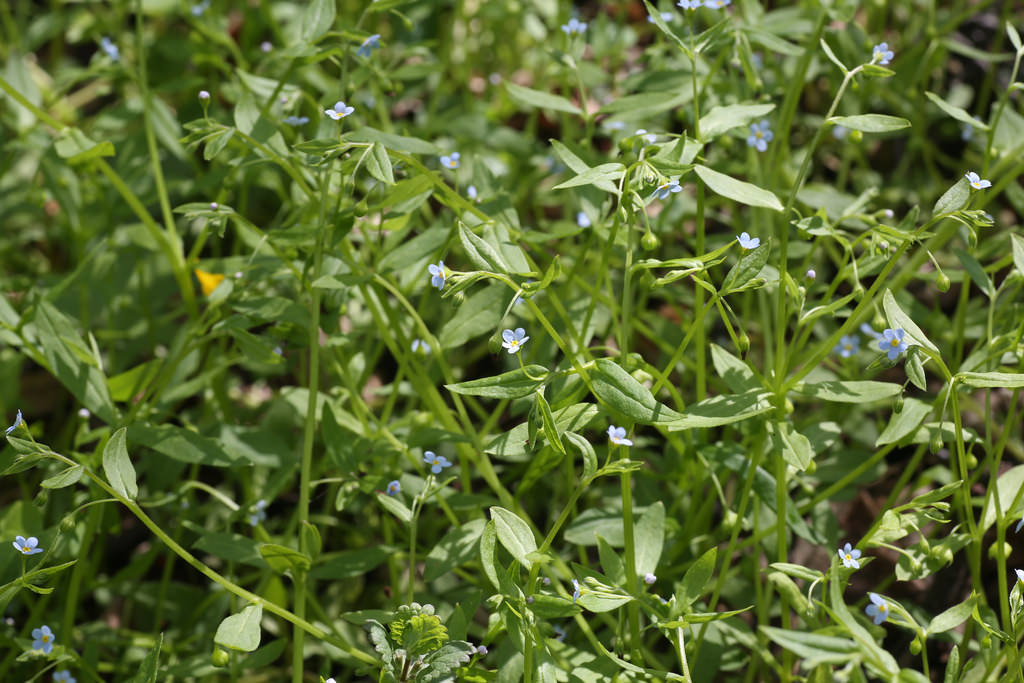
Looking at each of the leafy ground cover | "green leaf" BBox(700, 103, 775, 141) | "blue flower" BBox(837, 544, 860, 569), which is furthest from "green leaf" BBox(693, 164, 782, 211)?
"blue flower" BBox(837, 544, 860, 569)

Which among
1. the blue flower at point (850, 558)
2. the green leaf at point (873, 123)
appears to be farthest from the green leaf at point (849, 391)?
the green leaf at point (873, 123)

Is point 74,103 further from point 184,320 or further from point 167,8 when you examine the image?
point 184,320

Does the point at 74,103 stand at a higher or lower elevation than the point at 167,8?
lower

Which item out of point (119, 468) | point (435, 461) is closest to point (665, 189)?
point (435, 461)

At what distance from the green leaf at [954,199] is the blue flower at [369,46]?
1.17 metres

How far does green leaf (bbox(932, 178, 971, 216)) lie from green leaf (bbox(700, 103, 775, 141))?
0.41 m

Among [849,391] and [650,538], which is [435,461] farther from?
[849,391]

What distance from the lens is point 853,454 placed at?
2.25 m

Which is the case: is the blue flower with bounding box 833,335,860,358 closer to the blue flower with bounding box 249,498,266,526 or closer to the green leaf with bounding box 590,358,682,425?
the green leaf with bounding box 590,358,682,425

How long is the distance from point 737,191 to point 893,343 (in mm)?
398

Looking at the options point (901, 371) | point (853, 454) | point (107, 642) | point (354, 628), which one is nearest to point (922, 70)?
point (901, 371)

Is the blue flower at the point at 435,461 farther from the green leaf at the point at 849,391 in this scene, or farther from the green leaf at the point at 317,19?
the green leaf at the point at 317,19

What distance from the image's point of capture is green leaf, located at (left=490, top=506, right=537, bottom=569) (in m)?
1.59

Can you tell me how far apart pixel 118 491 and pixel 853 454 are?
1601 millimetres
